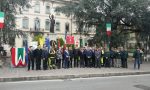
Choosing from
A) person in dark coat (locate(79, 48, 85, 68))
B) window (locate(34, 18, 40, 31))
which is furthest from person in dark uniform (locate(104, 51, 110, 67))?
window (locate(34, 18, 40, 31))

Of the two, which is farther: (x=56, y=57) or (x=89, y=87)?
(x=56, y=57)

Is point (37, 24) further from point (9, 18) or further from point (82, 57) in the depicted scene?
point (82, 57)

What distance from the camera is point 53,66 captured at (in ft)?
76.8

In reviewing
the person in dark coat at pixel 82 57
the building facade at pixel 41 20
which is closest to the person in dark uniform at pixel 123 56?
the person in dark coat at pixel 82 57

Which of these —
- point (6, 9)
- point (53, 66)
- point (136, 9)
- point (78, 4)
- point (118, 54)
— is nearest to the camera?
point (53, 66)

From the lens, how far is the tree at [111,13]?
109ft

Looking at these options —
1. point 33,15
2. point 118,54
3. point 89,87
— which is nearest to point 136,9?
point 118,54

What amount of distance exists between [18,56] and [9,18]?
5471 millimetres

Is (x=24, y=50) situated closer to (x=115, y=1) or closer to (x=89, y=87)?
(x=89, y=87)

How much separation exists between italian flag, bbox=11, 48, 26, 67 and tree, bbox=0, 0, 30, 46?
179 inches

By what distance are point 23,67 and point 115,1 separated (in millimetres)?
13691

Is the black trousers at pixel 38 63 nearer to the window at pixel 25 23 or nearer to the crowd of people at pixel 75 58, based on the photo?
the crowd of people at pixel 75 58

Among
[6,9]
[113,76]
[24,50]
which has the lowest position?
[113,76]

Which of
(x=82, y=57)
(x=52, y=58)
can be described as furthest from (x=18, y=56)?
(x=82, y=57)
